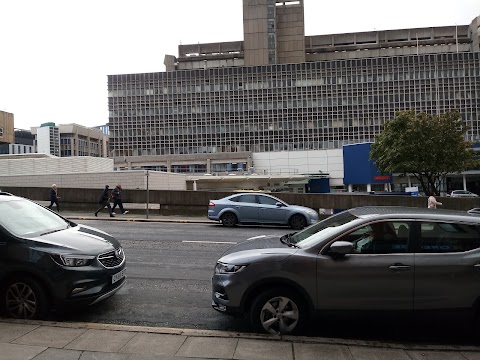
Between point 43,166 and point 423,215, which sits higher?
point 43,166

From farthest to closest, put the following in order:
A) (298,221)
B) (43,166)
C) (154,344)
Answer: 1. (43,166)
2. (298,221)
3. (154,344)

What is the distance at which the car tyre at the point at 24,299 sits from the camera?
16.3 ft

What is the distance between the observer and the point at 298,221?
15422mm

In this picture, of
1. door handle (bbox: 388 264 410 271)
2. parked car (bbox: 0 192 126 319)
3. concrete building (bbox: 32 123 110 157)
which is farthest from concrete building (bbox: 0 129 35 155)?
door handle (bbox: 388 264 410 271)

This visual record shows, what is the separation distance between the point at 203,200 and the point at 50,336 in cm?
1735

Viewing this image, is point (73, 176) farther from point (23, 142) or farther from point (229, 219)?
point (23, 142)

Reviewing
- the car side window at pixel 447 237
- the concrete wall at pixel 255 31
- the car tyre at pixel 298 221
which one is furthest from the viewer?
the concrete wall at pixel 255 31

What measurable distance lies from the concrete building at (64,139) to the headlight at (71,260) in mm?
122123

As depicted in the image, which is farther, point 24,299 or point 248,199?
point 248,199

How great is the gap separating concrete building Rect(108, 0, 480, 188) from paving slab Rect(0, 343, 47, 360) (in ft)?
273

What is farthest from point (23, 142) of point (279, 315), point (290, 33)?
point (279, 315)

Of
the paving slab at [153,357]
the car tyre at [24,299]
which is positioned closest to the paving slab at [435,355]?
the paving slab at [153,357]

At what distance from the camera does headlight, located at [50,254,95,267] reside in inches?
195

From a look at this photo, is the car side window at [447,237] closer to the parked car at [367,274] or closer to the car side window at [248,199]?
the parked car at [367,274]
